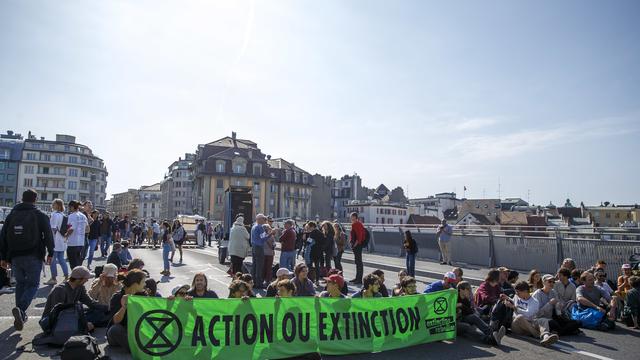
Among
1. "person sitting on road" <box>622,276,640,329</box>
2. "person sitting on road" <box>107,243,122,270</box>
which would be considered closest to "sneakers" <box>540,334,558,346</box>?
"person sitting on road" <box>622,276,640,329</box>

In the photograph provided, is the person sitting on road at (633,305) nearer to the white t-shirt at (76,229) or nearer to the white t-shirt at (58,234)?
the white t-shirt at (76,229)

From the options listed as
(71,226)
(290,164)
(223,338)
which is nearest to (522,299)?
(223,338)

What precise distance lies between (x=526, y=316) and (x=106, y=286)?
7554 mm

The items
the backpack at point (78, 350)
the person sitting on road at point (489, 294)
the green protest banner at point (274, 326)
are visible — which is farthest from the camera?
the person sitting on road at point (489, 294)

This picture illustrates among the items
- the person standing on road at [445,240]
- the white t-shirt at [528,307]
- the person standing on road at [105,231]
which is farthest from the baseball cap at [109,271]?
the person standing on road at [445,240]

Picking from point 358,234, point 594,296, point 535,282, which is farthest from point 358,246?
point 594,296

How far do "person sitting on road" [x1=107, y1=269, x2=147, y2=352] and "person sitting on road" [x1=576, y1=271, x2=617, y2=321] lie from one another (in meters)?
8.57

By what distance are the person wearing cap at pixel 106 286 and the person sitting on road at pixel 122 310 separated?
32.9 inches

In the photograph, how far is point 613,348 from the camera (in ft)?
23.5

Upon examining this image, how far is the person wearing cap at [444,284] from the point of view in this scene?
26.2ft

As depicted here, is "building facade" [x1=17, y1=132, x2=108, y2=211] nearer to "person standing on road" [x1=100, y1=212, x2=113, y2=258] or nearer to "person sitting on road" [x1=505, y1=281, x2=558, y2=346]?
"person standing on road" [x1=100, y1=212, x2=113, y2=258]

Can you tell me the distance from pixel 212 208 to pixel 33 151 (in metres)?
52.6

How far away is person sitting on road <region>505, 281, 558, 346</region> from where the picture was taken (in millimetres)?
7636

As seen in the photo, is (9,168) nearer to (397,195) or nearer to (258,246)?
(397,195)
